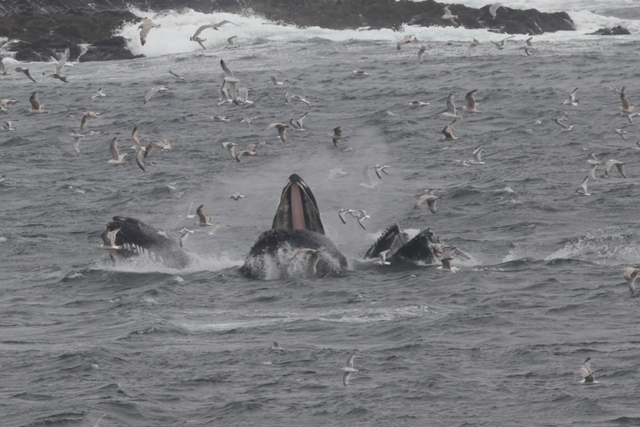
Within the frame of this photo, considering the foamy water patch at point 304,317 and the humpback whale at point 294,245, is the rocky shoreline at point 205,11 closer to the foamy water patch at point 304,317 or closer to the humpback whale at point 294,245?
the humpback whale at point 294,245

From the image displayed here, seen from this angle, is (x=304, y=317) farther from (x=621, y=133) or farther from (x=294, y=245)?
(x=621, y=133)

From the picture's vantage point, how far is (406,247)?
27453 millimetres

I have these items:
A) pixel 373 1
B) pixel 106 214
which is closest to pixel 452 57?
pixel 373 1

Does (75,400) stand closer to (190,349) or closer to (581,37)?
(190,349)

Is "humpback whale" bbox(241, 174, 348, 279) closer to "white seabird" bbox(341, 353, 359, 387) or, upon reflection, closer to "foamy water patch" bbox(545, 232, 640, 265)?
"foamy water patch" bbox(545, 232, 640, 265)

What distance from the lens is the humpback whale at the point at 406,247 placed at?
2684 centimetres

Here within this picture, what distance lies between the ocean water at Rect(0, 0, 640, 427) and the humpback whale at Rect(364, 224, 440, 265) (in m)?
0.51

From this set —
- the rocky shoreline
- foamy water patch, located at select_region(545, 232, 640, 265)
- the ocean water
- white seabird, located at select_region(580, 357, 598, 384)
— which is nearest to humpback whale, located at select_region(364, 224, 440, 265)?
the ocean water

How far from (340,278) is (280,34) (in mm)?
73969

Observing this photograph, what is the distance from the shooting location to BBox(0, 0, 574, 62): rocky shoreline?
86.8m

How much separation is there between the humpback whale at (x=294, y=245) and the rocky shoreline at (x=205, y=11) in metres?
62.0

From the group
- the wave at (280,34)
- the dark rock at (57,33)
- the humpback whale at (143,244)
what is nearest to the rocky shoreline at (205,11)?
the dark rock at (57,33)

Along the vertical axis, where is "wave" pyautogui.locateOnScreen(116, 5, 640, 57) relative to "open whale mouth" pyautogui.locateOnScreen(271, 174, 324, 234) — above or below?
above

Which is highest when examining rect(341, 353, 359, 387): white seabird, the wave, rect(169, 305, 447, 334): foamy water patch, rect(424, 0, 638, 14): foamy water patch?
rect(424, 0, 638, 14): foamy water patch
